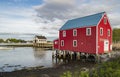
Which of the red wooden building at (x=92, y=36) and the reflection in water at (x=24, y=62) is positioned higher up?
the red wooden building at (x=92, y=36)

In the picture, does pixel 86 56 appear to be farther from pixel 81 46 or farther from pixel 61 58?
pixel 61 58

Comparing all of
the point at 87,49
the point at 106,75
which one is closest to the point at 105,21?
the point at 87,49

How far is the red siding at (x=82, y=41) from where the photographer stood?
28.1m

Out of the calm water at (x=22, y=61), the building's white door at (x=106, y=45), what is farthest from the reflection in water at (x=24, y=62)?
the building's white door at (x=106, y=45)

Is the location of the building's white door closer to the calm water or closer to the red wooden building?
the red wooden building

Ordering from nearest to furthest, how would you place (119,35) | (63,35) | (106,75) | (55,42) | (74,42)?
(106,75)
(74,42)
(63,35)
(55,42)
(119,35)

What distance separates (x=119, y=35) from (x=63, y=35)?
133 feet

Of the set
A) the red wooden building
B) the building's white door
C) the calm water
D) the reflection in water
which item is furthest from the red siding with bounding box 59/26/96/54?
the calm water

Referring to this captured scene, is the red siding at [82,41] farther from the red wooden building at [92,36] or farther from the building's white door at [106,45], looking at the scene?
the building's white door at [106,45]

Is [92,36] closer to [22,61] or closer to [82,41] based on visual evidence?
[82,41]

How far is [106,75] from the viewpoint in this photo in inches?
353

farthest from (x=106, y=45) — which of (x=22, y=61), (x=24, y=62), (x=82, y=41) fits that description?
(x=22, y=61)

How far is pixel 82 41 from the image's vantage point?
30.5 metres

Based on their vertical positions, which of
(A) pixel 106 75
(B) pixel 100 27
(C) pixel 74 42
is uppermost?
(B) pixel 100 27
